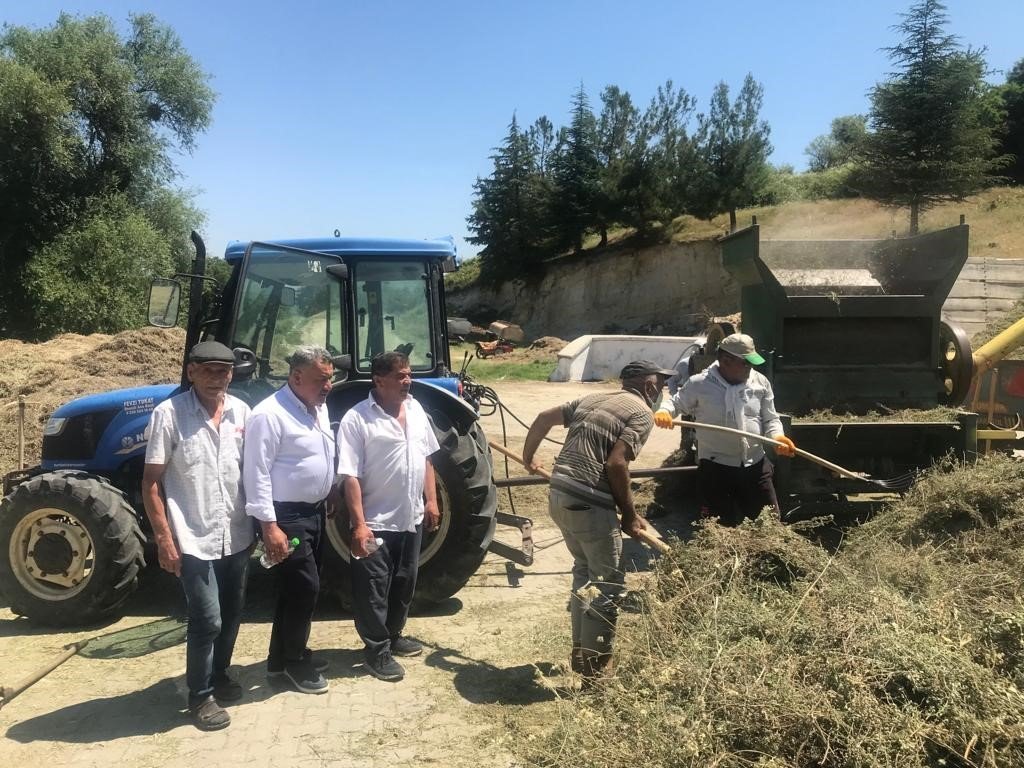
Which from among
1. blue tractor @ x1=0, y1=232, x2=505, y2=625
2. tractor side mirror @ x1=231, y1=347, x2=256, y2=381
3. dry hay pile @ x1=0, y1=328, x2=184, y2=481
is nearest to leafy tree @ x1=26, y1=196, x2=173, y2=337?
dry hay pile @ x1=0, y1=328, x2=184, y2=481

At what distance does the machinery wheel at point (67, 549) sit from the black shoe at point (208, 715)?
124 cm

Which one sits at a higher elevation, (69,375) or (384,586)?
(69,375)

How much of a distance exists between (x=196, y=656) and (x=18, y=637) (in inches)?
68.0

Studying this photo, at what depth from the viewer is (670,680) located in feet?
9.07

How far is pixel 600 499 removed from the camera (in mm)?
3580

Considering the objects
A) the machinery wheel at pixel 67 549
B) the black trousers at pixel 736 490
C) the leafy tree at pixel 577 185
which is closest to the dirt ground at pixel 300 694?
the machinery wheel at pixel 67 549

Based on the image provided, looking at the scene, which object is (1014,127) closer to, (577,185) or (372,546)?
(577,185)

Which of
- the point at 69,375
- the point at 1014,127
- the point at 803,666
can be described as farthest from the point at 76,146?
the point at 1014,127

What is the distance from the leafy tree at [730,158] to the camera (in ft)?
107

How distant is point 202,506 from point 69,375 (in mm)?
7428

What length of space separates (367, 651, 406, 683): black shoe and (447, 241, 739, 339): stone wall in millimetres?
25029

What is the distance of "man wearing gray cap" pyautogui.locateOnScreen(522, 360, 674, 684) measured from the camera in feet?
11.6

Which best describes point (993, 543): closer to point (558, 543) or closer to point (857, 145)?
point (558, 543)

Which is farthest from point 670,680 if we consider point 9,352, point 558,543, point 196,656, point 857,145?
point 857,145
